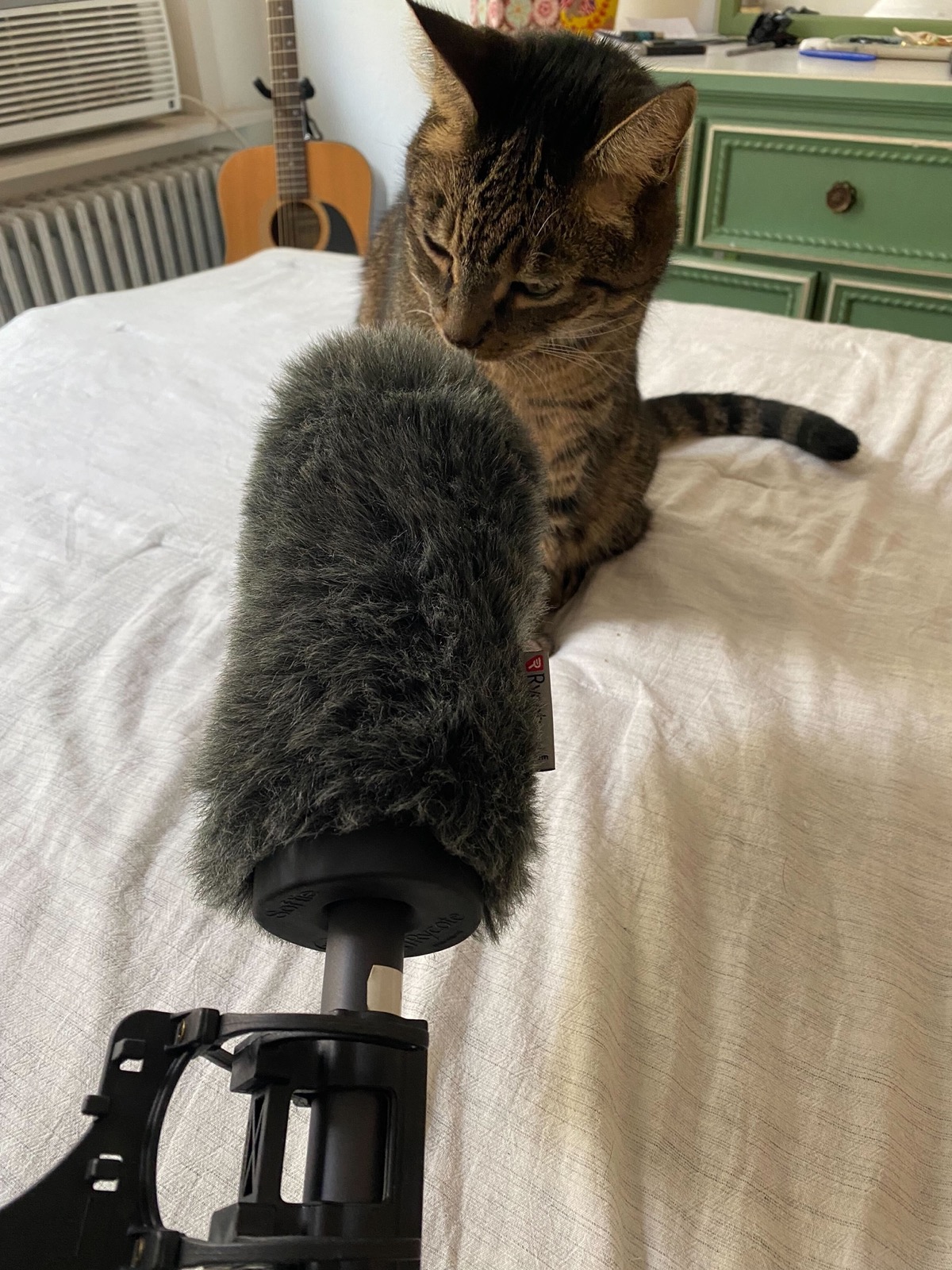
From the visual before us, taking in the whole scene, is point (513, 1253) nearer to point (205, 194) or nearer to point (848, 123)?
point (848, 123)

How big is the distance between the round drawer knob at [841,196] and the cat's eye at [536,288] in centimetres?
129

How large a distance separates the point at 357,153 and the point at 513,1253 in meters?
2.39

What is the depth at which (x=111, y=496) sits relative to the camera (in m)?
0.87

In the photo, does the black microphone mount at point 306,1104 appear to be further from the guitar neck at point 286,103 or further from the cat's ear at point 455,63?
the guitar neck at point 286,103

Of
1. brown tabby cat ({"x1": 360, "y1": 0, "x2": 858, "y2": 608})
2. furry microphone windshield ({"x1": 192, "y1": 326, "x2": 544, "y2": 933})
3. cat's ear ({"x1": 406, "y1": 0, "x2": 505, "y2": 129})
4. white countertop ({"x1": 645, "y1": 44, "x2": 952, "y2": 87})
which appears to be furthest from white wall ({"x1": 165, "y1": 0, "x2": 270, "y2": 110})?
furry microphone windshield ({"x1": 192, "y1": 326, "x2": 544, "y2": 933})

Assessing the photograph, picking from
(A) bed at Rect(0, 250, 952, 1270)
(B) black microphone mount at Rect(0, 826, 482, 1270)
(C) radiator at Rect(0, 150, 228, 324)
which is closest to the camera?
(B) black microphone mount at Rect(0, 826, 482, 1270)

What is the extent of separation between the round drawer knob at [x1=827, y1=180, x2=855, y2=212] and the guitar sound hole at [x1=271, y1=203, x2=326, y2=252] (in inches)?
47.3

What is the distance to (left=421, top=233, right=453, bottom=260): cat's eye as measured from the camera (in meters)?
0.73

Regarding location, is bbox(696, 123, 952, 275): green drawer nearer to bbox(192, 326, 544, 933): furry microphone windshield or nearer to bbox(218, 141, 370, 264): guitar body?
bbox(218, 141, 370, 264): guitar body

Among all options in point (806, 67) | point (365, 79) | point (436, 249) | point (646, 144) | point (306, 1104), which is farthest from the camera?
point (365, 79)

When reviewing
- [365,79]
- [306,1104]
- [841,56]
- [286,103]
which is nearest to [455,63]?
[306,1104]

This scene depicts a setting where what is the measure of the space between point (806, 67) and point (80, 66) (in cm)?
149

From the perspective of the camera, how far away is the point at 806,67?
1669mm

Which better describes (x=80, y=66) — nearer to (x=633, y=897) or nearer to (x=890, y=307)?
(x=890, y=307)
